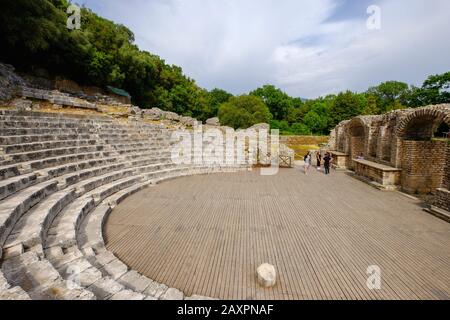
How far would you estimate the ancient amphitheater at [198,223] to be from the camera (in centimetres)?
355

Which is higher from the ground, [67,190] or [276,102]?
[276,102]

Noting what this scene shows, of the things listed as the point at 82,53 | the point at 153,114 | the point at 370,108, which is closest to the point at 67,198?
the point at 153,114

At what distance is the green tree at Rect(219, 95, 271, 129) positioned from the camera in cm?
3422

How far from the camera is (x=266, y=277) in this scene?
12.0 feet

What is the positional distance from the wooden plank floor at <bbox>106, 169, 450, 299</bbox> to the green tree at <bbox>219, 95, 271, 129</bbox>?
1034 inches

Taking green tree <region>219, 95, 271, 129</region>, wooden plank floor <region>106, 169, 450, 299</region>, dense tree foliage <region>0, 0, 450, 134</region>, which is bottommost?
wooden plank floor <region>106, 169, 450, 299</region>

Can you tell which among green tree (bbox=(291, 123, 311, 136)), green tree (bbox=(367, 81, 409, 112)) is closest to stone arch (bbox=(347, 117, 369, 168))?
green tree (bbox=(291, 123, 311, 136))

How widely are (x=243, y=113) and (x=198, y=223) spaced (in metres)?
29.7

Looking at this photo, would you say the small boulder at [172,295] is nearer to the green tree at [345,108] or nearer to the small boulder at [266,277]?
the small boulder at [266,277]

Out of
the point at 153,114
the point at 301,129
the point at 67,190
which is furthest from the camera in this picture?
the point at 301,129

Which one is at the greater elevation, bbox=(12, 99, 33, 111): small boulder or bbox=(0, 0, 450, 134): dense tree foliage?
bbox=(0, 0, 450, 134): dense tree foliage

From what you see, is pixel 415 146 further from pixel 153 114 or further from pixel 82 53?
pixel 82 53

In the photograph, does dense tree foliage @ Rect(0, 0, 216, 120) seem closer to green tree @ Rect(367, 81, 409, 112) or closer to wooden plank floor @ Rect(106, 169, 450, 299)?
wooden plank floor @ Rect(106, 169, 450, 299)

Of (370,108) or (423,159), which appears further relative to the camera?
(370,108)
